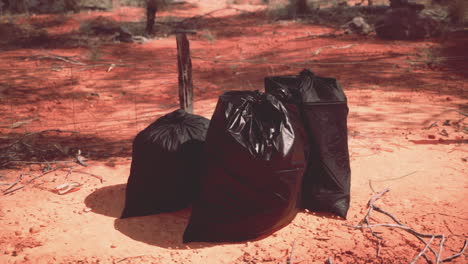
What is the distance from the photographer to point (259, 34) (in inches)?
437

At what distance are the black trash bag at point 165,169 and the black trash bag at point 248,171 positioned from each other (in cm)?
32

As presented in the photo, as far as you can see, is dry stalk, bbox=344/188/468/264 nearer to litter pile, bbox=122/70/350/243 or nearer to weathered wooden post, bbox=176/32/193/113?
litter pile, bbox=122/70/350/243

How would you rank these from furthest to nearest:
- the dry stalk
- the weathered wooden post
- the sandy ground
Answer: the weathered wooden post < the sandy ground < the dry stalk

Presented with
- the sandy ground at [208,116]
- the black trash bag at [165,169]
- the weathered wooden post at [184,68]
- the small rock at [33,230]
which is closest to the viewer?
the sandy ground at [208,116]

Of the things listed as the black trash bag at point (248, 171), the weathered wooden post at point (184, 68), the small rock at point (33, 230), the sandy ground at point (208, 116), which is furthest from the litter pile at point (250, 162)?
the weathered wooden post at point (184, 68)

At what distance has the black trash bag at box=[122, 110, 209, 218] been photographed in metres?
2.83

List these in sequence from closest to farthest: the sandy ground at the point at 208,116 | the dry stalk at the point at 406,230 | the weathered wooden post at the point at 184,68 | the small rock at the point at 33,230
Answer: the dry stalk at the point at 406,230, the sandy ground at the point at 208,116, the small rock at the point at 33,230, the weathered wooden post at the point at 184,68

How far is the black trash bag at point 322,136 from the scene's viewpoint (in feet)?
8.94

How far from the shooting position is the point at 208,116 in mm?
5156

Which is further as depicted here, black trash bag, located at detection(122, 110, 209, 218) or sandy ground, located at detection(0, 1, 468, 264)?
black trash bag, located at detection(122, 110, 209, 218)

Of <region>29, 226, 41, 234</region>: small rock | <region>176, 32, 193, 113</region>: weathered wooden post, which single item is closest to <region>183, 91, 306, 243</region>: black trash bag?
<region>29, 226, 41, 234</region>: small rock

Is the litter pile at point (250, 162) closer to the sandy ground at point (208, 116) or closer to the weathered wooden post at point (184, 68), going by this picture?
the sandy ground at point (208, 116)

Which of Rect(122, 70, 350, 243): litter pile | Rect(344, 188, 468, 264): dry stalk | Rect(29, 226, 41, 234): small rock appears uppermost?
Rect(122, 70, 350, 243): litter pile

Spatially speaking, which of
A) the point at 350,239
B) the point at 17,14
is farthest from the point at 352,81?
the point at 17,14
